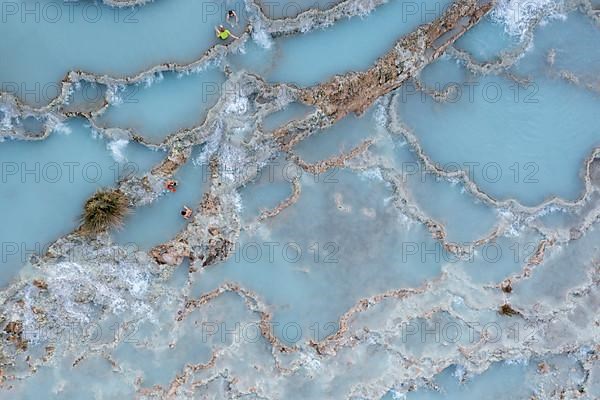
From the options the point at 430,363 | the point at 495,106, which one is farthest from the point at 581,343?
the point at 495,106

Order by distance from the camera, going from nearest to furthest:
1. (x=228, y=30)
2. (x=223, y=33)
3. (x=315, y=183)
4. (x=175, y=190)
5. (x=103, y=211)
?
(x=103, y=211) < (x=223, y=33) < (x=228, y=30) < (x=175, y=190) < (x=315, y=183)

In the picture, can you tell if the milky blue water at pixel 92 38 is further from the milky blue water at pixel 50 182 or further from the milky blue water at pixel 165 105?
the milky blue water at pixel 50 182

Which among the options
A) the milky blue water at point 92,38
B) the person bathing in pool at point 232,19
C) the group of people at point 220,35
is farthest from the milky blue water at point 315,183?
the person bathing in pool at point 232,19

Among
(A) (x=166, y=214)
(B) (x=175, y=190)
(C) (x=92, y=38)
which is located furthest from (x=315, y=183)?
(C) (x=92, y=38)

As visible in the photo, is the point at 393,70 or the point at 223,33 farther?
the point at 393,70

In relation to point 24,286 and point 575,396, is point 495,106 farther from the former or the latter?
point 24,286

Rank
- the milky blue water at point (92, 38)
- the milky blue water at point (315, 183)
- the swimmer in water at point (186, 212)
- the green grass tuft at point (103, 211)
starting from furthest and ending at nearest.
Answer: the swimmer in water at point (186, 212) < the milky blue water at point (315, 183) < the milky blue water at point (92, 38) < the green grass tuft at point (103, 211)

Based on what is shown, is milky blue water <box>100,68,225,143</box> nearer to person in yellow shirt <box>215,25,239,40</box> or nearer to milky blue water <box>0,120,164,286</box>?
milky blue water <box>0,120,164,286</box>

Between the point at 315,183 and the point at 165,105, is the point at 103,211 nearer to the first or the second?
the point at 165,105
